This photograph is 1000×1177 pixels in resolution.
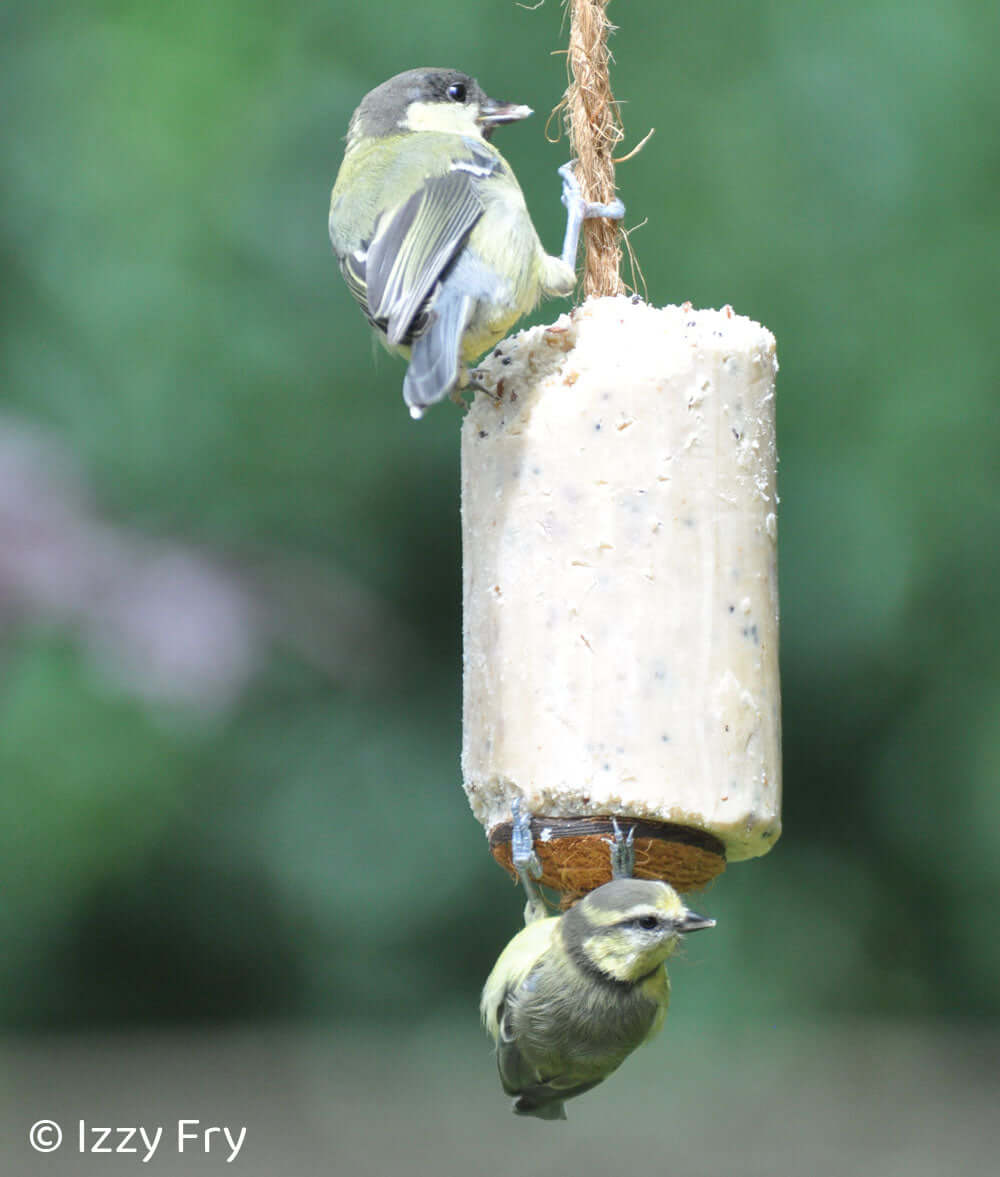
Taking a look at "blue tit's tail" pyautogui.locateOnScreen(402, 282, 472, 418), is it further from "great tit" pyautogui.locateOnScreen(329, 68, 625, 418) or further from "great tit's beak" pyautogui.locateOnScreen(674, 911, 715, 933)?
"great tit's beak" pyautogui.locateOnScreen(674, 911, 715, 933)

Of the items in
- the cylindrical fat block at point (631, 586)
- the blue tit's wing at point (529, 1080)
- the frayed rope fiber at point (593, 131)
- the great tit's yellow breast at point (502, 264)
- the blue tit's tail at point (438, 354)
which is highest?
the frayed rope fiber at point (593, 131)

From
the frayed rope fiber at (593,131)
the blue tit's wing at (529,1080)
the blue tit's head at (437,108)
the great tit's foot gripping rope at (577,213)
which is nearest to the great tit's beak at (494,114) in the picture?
the blue tit's head at (437,108)

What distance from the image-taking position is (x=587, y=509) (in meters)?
3.14

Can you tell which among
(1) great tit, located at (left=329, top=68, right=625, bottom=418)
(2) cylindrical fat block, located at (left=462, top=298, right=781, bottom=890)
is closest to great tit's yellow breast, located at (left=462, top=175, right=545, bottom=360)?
(1) great tit, located at (left=329, top=68, right=625, bottom=418)

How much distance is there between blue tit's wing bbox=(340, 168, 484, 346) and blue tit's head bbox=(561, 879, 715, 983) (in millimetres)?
1026

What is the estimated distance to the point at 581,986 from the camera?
10.6ft

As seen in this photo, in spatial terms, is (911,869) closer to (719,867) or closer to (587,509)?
(719,867)

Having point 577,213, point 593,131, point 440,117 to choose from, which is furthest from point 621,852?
point 440,117

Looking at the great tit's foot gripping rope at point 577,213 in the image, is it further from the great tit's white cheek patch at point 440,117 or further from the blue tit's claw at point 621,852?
the blue tit's claw at point 621,852

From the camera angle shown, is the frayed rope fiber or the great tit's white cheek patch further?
the great tit's white cheek patch

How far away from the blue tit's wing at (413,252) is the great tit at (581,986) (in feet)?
2.96

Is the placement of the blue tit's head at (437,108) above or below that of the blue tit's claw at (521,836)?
above

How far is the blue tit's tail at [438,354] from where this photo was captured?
3119mm

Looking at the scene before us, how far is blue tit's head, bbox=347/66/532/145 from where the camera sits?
3723 millimetres
